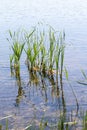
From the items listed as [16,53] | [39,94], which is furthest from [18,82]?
[39,94]

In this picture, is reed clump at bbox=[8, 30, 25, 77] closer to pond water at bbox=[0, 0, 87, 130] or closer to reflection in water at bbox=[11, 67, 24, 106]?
reflection in water at bbox=[11, 67, 24, 106]

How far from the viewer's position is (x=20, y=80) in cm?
823

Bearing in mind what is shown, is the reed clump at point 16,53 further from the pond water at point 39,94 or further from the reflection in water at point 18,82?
the pond water at point 39,94

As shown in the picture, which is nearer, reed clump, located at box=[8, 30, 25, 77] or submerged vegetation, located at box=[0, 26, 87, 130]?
submerged vegetation, located at box=[0, 26, 87, 130]

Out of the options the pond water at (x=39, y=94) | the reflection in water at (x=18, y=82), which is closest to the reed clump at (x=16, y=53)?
the reflection in water at (x=18, y=82)

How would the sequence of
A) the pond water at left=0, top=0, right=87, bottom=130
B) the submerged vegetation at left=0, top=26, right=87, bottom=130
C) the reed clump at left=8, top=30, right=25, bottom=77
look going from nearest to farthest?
the pond water at left=0, top=0, right=87, bottom=130
the submerged vegetation at left=0, top=26, right=87, bottom=130
the reed clump at left=8, top=30, right=25, bottom=77

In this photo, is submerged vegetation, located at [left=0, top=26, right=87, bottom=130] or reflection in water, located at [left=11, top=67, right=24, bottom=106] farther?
submerged vegetation, located at [left=0, top=26, right=87, bottom=130]

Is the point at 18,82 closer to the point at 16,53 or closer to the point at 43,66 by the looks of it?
the point at 16,53

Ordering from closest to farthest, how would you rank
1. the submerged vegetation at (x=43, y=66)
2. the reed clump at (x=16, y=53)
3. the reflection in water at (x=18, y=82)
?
1. the reflection in water at (x=18, y=82)
2. the submerged vegetation at (x=43, y=66)
3. the reed clump at (x=16, y=53)

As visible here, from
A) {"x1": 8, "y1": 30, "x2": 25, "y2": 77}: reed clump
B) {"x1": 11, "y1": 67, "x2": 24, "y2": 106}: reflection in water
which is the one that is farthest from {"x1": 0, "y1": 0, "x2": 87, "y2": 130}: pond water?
{"x1": 8, "y1": 30, "x2": 25, "y2": 77}: reed clump

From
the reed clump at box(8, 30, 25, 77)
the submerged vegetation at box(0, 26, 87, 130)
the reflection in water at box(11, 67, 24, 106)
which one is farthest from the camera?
the reed clump at box(8, 30, 25, 77)

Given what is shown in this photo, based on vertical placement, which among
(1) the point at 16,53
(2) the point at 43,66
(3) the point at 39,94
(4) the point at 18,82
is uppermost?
(1) the point at 16,53

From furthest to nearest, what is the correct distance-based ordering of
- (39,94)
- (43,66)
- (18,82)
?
(43,66), (18,82), (39,94)

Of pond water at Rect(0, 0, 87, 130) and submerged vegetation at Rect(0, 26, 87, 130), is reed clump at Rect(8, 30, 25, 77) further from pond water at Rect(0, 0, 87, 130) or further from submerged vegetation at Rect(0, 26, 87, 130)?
pond water at Rect(0, 0, 87, 130)
